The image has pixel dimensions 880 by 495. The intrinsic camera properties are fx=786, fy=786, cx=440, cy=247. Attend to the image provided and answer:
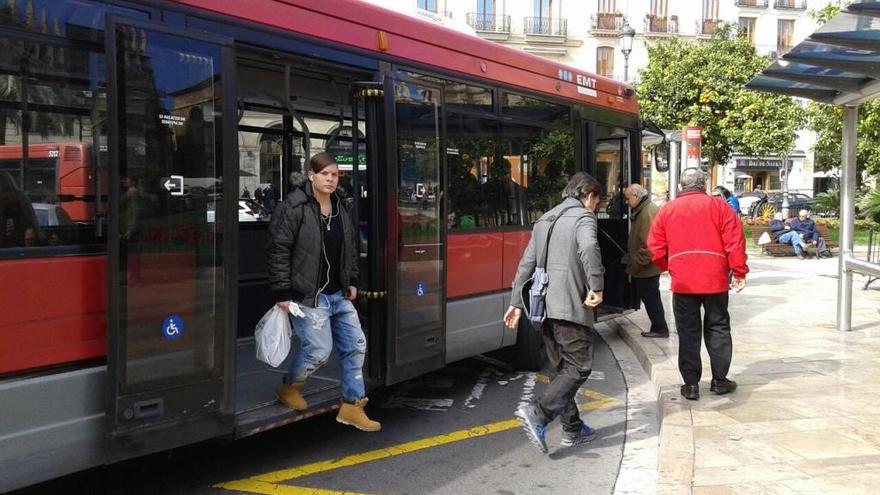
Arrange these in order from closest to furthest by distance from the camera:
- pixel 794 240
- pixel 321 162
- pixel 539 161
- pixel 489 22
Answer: pixel 321 162, pixel 539 161, pixel 794 240, pixel 489 22

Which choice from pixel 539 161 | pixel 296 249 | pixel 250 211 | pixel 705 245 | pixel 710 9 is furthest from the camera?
pixel 710 9

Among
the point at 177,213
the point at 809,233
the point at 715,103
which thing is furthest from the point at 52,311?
the point at 715,103

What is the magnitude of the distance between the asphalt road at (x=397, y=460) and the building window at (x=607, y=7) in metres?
48.0

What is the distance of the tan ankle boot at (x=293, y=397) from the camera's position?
4852 millimetres

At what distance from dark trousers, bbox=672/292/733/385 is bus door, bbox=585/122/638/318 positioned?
8.90ft

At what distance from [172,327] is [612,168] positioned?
6467 mm

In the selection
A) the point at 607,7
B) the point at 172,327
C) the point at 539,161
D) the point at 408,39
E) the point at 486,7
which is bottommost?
the point at 172,327

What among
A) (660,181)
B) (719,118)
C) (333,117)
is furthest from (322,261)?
(660,181)

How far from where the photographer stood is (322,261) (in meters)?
4.88

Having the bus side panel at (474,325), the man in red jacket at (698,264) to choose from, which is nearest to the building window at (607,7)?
the bus side panel at (474,325)

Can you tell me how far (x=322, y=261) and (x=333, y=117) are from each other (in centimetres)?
287

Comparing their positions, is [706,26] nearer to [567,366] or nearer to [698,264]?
[698,264]

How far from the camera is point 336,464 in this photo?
502 cm

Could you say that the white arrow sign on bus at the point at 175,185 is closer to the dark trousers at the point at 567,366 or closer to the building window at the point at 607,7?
the dark trousers at the point at 567,366
